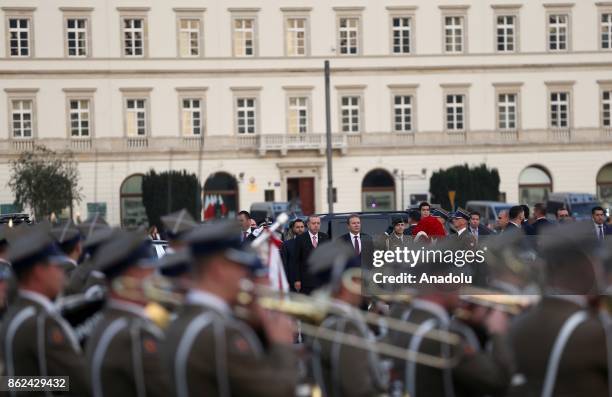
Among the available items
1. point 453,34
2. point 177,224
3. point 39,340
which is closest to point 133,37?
point 453,34

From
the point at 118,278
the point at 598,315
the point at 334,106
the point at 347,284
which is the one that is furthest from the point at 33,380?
the point at 334,106

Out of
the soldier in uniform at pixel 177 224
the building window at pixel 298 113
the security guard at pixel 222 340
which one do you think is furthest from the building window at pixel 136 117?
the security guard at pixel 222 340

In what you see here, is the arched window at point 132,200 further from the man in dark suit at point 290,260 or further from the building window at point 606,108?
the man in dark suit at point 290,260

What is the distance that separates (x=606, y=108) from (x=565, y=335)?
213 feet

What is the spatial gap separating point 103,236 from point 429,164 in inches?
2316

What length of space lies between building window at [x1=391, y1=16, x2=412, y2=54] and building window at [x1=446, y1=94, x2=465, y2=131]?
3.41 metres

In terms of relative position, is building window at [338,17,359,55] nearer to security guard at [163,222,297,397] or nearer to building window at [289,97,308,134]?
building window at [289,97,308,134]

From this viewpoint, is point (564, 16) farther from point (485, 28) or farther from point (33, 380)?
point (33, 380)

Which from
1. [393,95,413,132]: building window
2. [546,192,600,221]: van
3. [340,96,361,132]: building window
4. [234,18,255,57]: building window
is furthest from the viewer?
[393,95,413,132]: building window

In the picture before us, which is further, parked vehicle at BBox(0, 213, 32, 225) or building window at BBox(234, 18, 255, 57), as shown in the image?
building window at BBox(234, 18, 255, 57)

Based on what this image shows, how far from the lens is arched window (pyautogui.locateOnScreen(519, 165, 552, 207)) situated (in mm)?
69500

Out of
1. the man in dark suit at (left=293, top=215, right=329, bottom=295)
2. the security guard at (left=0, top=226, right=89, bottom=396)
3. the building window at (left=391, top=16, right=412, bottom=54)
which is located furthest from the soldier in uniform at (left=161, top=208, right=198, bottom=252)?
the building window at (left=391, top=16, right=412, bottom=54)

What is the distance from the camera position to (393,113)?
2687 inches

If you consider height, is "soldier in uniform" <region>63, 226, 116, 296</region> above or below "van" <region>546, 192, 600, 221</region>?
above
